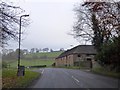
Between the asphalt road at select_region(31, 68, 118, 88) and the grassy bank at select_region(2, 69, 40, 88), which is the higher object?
the grassy bank at select_region(2, 69, 40, 88)

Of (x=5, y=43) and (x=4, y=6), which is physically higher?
(x=4, y=6)

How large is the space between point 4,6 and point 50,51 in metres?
159

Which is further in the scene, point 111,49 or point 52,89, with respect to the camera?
point 111,49

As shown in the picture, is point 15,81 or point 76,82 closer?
point 15,81

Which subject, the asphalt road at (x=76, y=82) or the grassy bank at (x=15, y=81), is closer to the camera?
the grassy bank at (x=15, y=81)

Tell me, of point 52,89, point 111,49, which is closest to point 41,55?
point 111,49

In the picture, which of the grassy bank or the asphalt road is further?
the asphalt road

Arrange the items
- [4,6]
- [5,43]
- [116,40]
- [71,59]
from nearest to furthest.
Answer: [4,6], [5,43], [116,40], [71,59]

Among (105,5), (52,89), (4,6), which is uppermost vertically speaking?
(105,5)

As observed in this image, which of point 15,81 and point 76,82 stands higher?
point 15,81

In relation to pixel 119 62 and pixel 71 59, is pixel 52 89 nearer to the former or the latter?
pixel 119 62

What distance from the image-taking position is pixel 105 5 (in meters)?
37.5

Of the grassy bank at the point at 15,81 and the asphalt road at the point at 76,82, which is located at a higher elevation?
the grassy bank at the point at 15,81

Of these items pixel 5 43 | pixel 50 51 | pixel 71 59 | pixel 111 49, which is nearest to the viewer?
pixel 5 43
